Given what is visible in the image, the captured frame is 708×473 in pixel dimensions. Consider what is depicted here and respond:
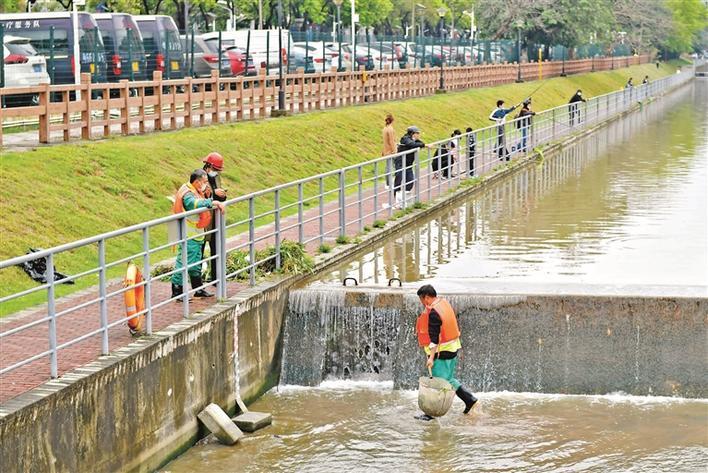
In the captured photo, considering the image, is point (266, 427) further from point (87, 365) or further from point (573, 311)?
point (573, 311)

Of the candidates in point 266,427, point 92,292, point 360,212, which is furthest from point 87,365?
point 360,212

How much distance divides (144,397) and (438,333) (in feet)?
9.91

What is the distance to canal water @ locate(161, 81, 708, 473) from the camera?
13.1 m

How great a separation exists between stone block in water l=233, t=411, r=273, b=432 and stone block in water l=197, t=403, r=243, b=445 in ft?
1.08

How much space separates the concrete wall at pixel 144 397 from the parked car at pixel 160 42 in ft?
81.2

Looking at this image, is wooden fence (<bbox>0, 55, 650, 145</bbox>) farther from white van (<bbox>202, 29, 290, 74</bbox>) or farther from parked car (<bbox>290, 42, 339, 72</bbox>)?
white van (<bbox>202, 29, 290, 74</bbox>)

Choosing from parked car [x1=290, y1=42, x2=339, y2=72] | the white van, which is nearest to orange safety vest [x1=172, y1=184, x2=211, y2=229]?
the white van

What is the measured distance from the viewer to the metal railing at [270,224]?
1195 cm

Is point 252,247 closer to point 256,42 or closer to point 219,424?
point 219,424

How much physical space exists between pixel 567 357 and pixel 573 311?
1.73 feet

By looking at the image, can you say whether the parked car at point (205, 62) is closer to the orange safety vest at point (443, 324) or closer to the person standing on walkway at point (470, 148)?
the person standing on walkway at point (470, 148)

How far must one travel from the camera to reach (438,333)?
1371 centimetres

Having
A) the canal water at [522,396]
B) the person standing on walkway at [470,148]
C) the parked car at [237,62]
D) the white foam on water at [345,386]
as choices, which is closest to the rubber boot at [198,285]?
the canal water at [522,396]

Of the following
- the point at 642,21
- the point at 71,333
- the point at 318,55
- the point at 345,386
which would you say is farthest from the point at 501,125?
the point at 642,21
